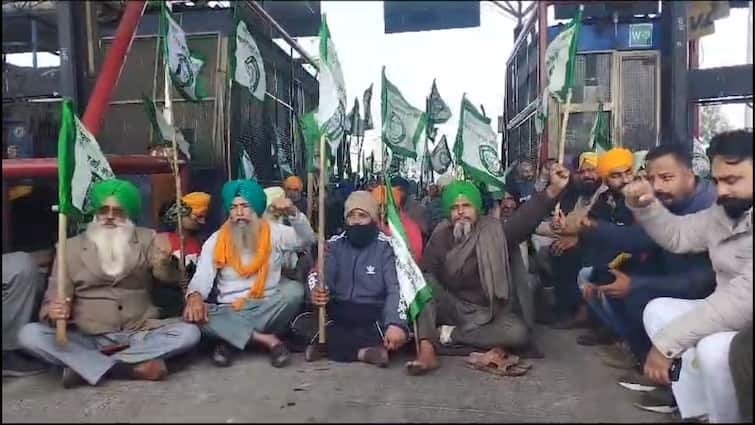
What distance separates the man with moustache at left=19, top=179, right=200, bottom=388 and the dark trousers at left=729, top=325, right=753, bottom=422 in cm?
247

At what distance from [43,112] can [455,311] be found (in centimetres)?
299

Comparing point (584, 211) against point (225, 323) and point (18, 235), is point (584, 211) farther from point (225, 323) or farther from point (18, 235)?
point (18, 235)

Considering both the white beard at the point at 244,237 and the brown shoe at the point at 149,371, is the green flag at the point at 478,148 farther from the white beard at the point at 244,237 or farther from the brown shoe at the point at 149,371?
→ the brown shoe at the point at 149,371

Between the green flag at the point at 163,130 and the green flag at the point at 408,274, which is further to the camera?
the green flag at the point at 163,130

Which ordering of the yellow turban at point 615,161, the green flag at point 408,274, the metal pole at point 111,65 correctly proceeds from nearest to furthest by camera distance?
the green flag at point 408,274 < the yellow turban at point 615,161 < the metal pole at point 111,65

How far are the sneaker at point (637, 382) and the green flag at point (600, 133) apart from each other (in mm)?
2210

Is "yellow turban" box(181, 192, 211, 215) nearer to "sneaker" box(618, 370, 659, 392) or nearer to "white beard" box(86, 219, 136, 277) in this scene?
"white beard" box(86, 219, 136, 277)

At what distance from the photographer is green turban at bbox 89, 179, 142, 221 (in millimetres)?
3430

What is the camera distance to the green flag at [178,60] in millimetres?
4395

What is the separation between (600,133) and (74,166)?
13.7 ft

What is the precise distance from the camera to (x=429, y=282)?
400cm

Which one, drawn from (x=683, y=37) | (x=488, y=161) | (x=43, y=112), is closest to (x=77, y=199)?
(x=43, y=112)

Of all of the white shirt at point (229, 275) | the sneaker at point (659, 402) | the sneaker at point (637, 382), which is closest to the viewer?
the sneaker at point (659, 402)

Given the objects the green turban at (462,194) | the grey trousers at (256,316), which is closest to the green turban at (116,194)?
the grey trousers at (256,316)
